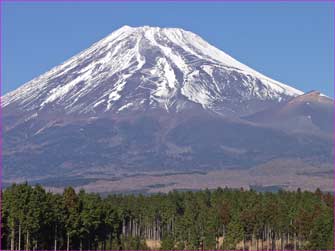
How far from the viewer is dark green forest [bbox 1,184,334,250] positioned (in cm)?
7300

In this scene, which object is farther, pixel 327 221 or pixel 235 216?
pixel 235 216

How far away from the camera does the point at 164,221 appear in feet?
399

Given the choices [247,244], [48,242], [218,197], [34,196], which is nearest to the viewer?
[34,196]

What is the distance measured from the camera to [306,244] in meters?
94.8

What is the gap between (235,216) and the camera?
9800cm

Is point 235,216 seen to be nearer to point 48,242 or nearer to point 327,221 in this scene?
point 327,221

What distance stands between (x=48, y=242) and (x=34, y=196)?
28.7 feet

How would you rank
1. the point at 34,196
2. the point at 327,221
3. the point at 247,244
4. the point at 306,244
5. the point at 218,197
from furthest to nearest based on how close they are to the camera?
the point at 218,197 < the point at 247,244 < the point at 306,244 < the point at 327,221 < the point at 34,196

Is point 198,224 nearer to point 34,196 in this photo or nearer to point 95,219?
point 95,219

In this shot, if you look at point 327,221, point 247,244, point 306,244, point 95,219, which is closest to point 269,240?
point 247,244

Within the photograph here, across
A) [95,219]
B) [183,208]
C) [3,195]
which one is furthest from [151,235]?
[3,195]

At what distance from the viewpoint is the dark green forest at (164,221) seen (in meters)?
73.0

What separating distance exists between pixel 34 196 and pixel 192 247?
3240 cm

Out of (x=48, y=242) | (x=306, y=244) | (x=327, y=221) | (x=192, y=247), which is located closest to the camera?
(x=48, y=242)
